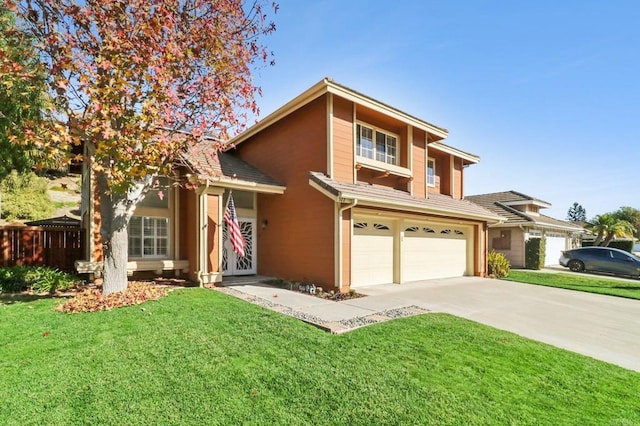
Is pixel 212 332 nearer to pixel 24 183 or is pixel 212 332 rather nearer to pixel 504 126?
pixel 504 126

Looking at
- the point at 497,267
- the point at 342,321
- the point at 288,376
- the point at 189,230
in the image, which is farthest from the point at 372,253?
the point at 497,267

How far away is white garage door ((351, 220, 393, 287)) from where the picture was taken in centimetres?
1014

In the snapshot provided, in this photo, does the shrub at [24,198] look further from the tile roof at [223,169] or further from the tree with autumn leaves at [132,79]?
the tree with autumn leaves at [132,79]

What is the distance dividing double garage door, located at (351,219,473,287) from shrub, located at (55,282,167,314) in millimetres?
5703

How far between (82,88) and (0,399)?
18.0 feet

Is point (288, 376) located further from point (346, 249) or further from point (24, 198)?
point (24, 198)

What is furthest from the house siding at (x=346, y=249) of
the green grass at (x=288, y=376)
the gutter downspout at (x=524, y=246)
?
the gutter downspout at (x=524, y=246)

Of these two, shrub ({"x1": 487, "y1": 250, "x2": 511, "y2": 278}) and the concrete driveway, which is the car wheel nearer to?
shrub ({"x1": 487, "y1": 250, "x2": 511, "y2": 278})

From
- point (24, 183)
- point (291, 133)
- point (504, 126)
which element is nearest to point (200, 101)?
point (291, 133)

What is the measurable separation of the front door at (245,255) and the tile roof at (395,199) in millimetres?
3953

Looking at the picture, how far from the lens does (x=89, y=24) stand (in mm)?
6781

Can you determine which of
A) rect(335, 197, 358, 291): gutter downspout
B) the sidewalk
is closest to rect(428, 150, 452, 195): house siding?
rect(335, 197, 358, 291): gutter downspout

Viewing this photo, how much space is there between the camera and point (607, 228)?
24578mm

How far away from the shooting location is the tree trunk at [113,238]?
7.57 m
